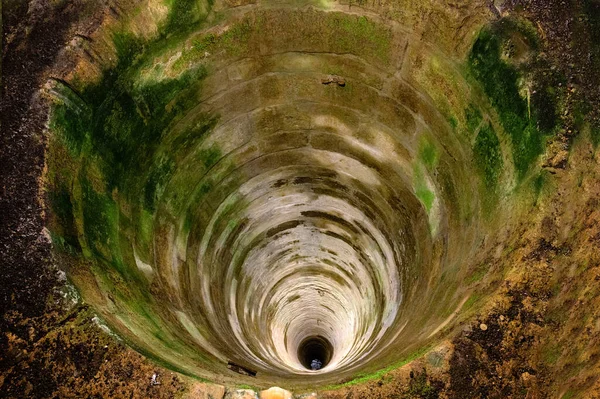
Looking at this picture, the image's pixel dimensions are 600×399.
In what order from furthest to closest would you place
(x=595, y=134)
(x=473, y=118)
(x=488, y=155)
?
(x=473, y=118), (x=488, y=155), (x=595, y=134)

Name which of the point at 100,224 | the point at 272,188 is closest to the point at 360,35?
the point at 272,188

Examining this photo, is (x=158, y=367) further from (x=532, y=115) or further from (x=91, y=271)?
(x=532, y=115)

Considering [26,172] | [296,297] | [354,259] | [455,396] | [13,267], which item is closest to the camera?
[455,396]

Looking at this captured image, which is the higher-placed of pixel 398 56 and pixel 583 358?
pixel 398 56

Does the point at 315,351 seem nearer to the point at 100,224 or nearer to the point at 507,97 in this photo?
the point at 100,224

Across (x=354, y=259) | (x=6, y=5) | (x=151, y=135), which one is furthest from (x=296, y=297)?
(x=6, y=5)

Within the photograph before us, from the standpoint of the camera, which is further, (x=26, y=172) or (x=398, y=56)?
(x=398, y=56)
